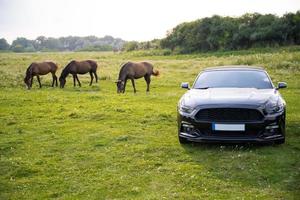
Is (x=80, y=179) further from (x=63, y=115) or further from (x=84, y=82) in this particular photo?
(x=84, y=82)

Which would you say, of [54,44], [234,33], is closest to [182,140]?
[234,33]

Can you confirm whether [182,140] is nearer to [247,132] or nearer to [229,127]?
[229,127]

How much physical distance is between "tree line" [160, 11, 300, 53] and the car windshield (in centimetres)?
5684

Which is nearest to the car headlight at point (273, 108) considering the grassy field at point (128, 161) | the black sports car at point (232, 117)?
the black sports car at point (232, 117)

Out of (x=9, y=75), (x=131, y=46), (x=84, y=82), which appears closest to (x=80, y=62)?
(x=84, y=82)

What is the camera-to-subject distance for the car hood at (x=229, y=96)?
838 centimetres

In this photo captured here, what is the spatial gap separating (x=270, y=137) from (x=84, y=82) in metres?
20.0

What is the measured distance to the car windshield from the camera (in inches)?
386

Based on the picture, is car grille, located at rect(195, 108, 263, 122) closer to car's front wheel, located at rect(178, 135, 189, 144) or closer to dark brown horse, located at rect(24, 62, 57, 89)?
car's front wheel, located at rect(178, 135, 189, 144)

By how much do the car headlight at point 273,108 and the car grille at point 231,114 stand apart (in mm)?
238

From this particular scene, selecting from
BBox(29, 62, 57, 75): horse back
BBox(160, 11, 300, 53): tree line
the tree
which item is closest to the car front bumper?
BBox(29, 62, 57, 75): horse back

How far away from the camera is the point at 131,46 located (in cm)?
9238

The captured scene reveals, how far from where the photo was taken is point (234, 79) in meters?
9.96

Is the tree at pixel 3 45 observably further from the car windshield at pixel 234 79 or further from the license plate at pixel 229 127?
the license plate at pixel 229 127
